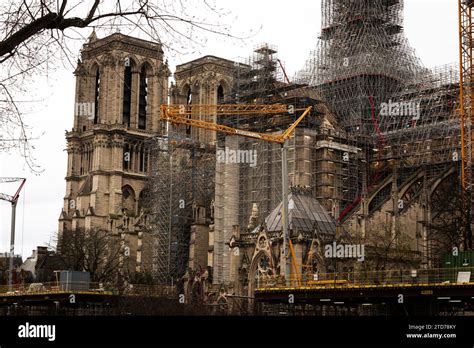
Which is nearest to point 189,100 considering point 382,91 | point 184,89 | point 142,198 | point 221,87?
point 184,89

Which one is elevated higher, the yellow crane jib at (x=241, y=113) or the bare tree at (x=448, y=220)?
the yellow crane jib at (x=241, y=113)

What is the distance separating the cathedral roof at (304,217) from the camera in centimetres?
7388

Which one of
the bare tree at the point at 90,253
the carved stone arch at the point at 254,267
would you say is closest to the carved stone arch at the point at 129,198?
the bare tree at the point at 90,253

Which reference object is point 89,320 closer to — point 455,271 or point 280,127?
point 455,271

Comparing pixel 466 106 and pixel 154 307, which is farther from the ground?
pixel 466 106

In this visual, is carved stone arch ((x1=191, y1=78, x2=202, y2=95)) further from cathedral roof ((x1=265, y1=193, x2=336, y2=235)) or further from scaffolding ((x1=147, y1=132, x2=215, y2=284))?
cathedral roof ((x1=265, y1=193, x2=336, y2=235))

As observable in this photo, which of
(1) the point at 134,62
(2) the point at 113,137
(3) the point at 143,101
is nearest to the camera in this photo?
(2) the point at 113,137

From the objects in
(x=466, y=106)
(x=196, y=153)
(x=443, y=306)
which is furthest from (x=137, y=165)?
(x=443, y=306)

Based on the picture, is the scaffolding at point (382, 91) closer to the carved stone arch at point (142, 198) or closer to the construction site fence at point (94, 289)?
the construction site fence at point (94, 289)

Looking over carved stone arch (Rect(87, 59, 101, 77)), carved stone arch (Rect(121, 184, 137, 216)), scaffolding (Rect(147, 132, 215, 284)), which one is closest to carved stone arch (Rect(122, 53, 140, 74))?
carved stone arch (Rect(87, 59, 101, 77))

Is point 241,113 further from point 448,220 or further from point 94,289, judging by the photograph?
point 94,289

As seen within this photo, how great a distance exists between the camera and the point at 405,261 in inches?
2889

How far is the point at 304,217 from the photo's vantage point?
75.6 metres

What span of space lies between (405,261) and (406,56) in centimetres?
3328
